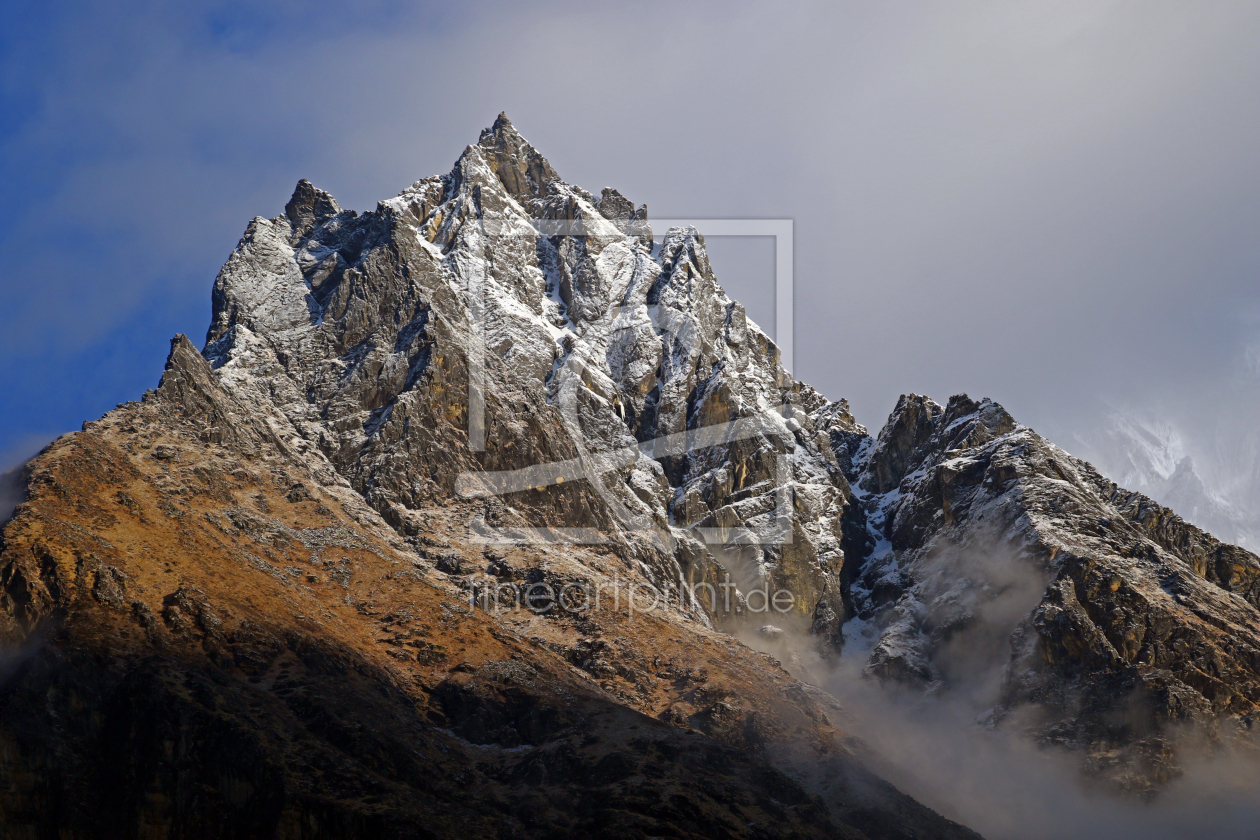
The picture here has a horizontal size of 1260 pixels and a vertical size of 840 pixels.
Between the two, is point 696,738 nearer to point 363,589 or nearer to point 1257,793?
point 363,589

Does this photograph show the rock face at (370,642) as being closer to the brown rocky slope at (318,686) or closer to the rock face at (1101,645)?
the brown rocky slope at (318,686)

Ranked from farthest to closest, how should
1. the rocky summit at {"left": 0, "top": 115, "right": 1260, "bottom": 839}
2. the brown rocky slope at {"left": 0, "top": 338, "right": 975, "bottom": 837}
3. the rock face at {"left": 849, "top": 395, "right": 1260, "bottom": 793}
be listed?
the rock face at {"left": 849, "top": 395, "right": 1260, "bottom": 793}, the rocky summit at {"left": 0, "top": 115, "right": 1260, "bottom": 839}, the brown rocky slope at {"left": 0, "top": 338, "right": 975, "bottom": 837}

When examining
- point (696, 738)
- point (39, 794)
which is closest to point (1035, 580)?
point (696, 738)

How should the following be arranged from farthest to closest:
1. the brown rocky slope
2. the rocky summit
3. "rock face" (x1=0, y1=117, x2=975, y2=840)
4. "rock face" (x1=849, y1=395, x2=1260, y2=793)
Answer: "rock face" (x1=849, y1=395, x2=1260, y2=793) < the rocky summit < "rock face" (x1=0, y1=117, x2=975, y2=840) < the brown rocky slope

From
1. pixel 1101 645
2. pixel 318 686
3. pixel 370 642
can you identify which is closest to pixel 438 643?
pixel 370 642

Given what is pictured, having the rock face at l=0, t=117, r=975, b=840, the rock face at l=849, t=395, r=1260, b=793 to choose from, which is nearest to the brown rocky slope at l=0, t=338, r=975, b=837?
the rock face at l=0, t=117, r=975, b=840

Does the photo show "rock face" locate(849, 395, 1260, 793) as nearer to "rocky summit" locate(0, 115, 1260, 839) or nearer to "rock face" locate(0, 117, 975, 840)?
"rocky summit" locate(0, 115, 1260, 839)

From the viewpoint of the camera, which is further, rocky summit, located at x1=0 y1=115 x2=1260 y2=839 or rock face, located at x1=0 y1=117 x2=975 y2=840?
rocky summit, located at x1=0 y1=115 x2=1260 y2=839

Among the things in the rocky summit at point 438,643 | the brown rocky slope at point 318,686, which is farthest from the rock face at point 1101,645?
the brown rocky slope at point 318,686

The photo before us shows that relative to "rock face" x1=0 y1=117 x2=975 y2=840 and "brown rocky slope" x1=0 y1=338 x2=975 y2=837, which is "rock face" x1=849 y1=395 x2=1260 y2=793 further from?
"brown rocky slope" x1=0 y1=338 x2=975 y2=837

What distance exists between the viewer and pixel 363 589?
139500 mm

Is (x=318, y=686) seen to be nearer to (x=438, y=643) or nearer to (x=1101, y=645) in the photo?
(x=438, y=643)

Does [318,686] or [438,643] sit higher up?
[438,643]

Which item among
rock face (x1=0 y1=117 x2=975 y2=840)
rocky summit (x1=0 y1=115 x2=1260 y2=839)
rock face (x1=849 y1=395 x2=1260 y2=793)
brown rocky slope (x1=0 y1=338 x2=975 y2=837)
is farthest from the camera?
rock face (x1=849 y1=395 x2=1260 y2=793)
